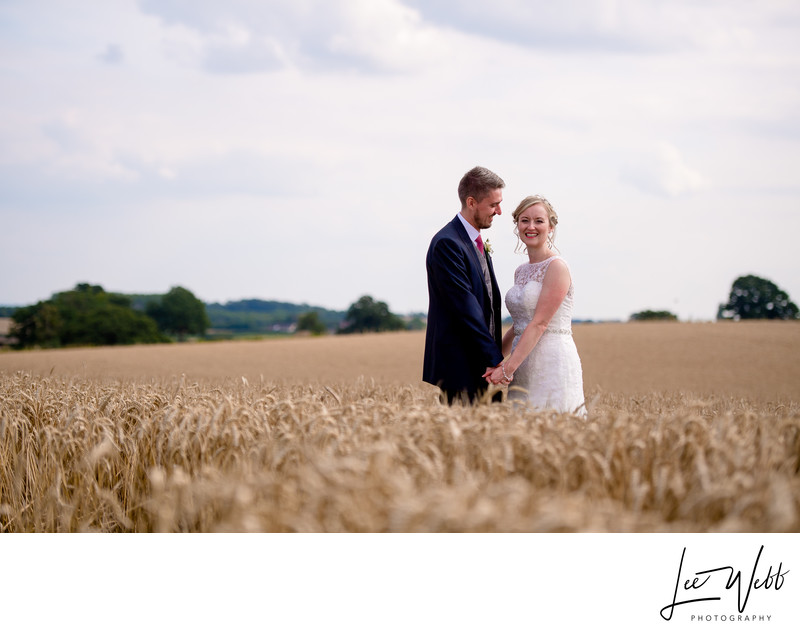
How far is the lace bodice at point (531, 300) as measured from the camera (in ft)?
18.4

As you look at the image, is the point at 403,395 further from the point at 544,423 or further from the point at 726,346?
the point at 726,346

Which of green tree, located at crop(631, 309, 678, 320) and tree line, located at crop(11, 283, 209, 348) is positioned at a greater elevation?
green tree, located at crop(631, 309, 678, 320)

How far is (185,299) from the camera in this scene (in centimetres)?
7838

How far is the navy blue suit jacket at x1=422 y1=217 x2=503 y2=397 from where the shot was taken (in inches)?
217

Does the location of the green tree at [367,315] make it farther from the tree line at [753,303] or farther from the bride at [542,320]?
the bride at [542,320]

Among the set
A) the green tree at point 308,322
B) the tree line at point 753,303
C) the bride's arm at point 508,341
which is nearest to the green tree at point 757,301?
the tree line at point 753,303

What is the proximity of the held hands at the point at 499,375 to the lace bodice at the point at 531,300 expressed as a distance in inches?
18.9

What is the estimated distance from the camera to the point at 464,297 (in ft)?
18.0

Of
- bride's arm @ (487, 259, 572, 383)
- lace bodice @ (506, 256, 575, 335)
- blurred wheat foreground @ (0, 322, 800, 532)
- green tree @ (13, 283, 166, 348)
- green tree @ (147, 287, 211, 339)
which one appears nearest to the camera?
blurred wheat foreground @ (0, 322, 800, 532)

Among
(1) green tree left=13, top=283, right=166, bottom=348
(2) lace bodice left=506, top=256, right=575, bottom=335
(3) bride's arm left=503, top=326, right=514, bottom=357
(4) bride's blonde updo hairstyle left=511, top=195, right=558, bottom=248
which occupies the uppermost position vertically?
(4) bride's blonde updo hairstyle left=511, top=195, right=558, bottom=248

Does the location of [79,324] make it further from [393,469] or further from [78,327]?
A: [393,469]
